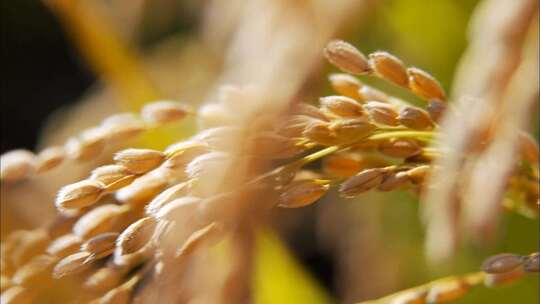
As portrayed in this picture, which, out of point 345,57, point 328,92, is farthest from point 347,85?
point 328,92

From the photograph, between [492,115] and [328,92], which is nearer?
[492,115]

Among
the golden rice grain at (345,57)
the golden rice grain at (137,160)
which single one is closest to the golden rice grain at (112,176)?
the golden rice grain at (137,160)

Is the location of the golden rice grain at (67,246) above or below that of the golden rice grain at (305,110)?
below

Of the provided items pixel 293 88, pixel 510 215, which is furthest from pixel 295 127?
pixel 510 215

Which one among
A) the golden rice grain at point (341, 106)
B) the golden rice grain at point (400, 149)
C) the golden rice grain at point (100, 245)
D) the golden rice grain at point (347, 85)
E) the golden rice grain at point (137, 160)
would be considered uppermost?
the golden rice grain at point (137, 160)

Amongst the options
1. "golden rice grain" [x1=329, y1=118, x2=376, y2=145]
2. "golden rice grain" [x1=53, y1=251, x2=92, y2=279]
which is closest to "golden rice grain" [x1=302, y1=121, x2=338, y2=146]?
"golden rice grain" [x1=329, y1=118, x2=376, y2=145]

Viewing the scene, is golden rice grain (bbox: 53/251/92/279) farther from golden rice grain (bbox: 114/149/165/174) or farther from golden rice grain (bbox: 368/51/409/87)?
golden rice grain (bbox: 368/51/409/87)

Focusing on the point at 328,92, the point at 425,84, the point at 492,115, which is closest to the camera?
the point at 492,115

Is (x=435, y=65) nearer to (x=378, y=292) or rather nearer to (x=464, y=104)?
(x=378, y=292)

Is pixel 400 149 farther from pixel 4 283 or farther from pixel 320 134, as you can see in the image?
pixel 4 283

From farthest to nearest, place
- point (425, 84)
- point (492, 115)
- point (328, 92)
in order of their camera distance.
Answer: point (328, 92) → point (425, 84) → point (492, 115)

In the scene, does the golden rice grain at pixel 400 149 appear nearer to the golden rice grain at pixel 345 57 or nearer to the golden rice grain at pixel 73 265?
the golden rice grain at pixel 345 57
